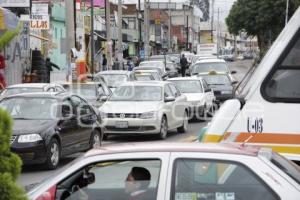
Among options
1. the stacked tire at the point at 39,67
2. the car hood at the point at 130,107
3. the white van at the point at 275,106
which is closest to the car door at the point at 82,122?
the car hood at the point at 130,107

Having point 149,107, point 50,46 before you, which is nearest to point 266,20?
point 50,46

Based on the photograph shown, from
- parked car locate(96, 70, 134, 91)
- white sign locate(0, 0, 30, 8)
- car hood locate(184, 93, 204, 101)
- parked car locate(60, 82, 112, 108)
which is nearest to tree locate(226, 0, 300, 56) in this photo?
parked car locate(96, 70, 134, 91)

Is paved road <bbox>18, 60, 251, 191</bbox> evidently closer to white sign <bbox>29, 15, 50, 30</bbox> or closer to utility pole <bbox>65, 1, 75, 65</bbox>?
utility pole <bbox>65, 1, 75, 65</bbox>

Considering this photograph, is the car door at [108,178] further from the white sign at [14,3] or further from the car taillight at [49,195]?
the white sign at [14,3]

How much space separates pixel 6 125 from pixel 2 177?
0.27 m

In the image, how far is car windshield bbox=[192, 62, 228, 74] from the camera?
32.7 metres

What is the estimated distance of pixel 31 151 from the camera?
41.3ft

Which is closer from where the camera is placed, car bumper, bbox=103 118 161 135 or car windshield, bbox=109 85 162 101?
car bumper, bbox=103 118 161 135

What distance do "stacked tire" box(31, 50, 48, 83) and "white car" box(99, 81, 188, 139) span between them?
15588 mm

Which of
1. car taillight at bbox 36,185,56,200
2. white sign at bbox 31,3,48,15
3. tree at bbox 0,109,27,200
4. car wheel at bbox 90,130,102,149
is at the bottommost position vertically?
car wheel at bbox 90,130,102,149

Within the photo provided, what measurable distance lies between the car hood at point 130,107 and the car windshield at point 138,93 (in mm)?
229

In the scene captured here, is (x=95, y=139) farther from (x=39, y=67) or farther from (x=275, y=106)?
(x=39, y=67)

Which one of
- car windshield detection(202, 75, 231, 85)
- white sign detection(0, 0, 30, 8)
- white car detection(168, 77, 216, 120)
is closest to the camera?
white car detection(168, 77, 216, 120)

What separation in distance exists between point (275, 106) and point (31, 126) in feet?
25.9
